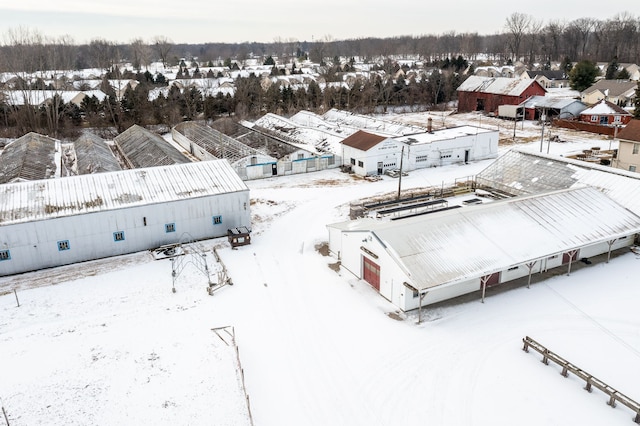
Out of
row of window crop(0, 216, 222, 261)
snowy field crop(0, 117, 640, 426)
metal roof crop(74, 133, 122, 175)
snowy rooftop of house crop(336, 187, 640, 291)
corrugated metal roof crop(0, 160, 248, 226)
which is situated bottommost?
snowy field crop(0, 117, 640, 426)

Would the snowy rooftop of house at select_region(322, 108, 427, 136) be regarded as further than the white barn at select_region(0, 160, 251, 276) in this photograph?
Yes

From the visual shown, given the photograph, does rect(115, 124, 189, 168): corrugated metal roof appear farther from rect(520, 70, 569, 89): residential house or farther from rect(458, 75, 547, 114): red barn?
rect(520, 70, 569, 89): residential house

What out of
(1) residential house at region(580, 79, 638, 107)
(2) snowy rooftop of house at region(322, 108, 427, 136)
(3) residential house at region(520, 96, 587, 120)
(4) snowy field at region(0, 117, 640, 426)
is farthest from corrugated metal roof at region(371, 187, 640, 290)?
(1) residential house at region(580, 79, 638, 107)

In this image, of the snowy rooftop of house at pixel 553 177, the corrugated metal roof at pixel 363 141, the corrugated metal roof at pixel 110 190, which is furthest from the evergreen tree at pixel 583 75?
the corrugated metal roof at pixel 110 190

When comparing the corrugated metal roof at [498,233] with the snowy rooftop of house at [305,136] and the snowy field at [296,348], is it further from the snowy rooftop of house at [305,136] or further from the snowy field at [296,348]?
the snowy rooftop of house at [305,136]

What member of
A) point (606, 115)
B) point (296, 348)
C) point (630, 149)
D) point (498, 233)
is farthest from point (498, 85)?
point (296, 348)

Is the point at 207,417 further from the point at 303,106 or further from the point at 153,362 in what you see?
the point at 303,106

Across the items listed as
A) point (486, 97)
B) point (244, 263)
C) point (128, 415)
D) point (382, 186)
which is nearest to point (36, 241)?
point (244, 263)
